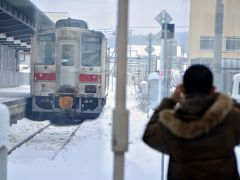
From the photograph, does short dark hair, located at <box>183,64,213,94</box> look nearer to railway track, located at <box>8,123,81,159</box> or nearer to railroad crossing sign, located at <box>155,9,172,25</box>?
railroad crossing sign, located at <box>155,9,172,25</box>

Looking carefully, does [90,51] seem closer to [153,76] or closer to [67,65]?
[67,65]

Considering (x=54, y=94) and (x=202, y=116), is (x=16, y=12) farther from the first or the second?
(x=202, y=116)

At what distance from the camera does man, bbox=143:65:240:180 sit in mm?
2580

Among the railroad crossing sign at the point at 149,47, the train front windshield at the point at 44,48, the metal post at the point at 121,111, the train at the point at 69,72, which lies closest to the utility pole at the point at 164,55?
the railroad crossing sign at the point at 149,47

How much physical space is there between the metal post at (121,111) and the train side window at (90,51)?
34.4 feet

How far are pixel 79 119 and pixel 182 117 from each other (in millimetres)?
10973

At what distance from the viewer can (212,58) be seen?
693 cm

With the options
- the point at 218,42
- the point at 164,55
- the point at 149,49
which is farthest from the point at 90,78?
the point at 218,42

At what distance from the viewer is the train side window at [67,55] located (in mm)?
13664

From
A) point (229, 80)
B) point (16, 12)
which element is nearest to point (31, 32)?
point (16, 12)

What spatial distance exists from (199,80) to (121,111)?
538mm

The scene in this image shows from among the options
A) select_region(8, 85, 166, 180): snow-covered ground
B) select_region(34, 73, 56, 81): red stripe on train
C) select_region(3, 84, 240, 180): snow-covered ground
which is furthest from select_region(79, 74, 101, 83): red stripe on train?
select_region(8, 85, 166, 180): snow-covered ground

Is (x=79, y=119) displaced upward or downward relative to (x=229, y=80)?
downward

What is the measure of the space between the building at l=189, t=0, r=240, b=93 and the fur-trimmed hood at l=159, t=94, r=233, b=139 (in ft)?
14.3
